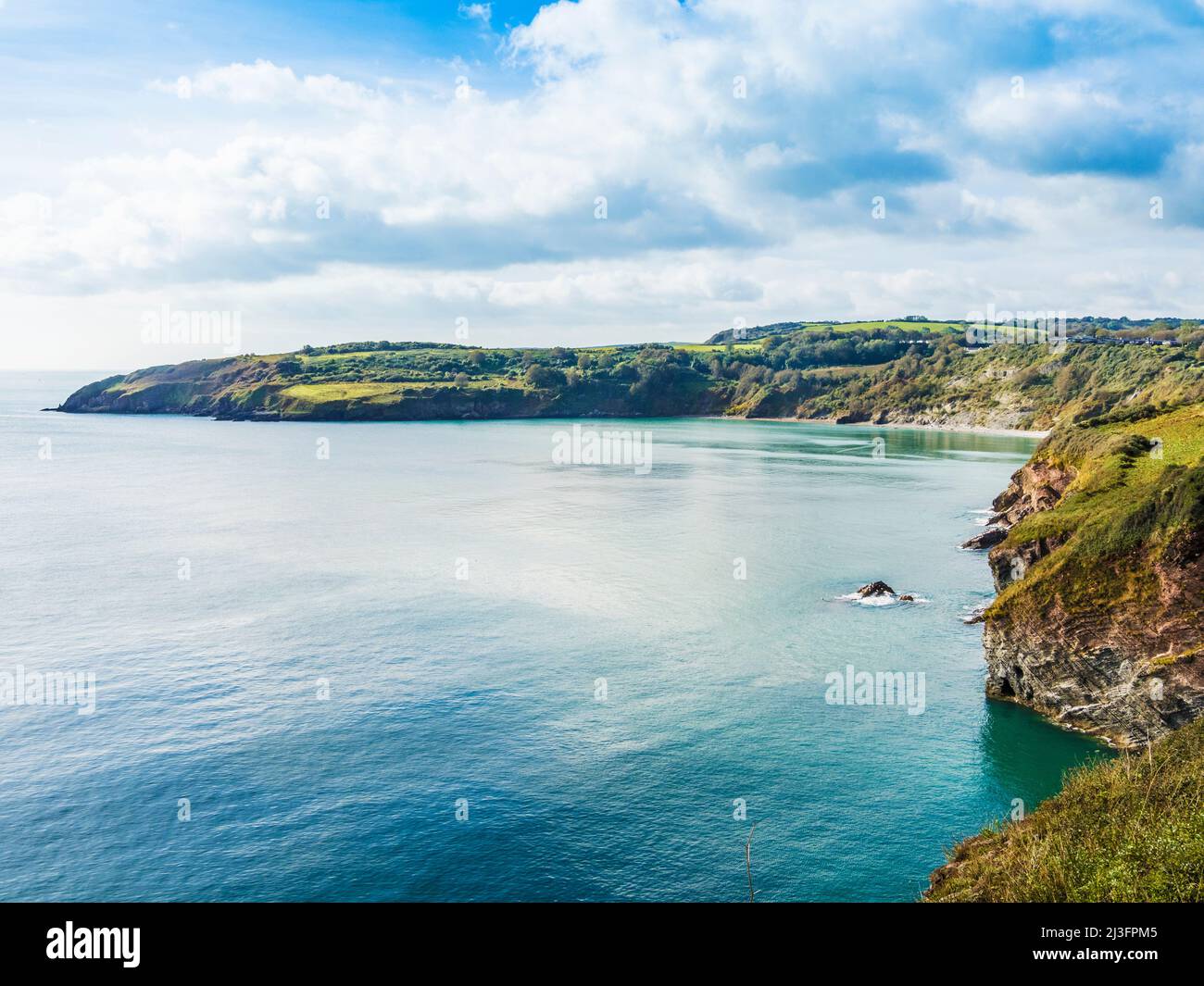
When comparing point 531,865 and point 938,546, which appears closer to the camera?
point 531,865

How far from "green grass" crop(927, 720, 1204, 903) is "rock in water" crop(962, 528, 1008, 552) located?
49.4 meters

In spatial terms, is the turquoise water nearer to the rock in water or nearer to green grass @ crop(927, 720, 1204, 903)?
the rock in water

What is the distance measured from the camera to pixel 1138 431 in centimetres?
6275

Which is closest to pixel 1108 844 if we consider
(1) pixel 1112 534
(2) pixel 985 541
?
(1) pixel 1112 534

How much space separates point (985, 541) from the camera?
73750 mm

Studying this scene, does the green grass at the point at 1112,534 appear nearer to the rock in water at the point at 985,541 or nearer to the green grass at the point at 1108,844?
the green grass at the point at 1108,844

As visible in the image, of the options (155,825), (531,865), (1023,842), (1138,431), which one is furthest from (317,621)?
(1138,431)

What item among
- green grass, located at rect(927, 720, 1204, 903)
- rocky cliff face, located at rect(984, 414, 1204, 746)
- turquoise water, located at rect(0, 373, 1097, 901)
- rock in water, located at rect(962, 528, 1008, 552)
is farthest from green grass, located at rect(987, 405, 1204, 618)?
rock in water, located at rect(962, 528, 1008, 552)

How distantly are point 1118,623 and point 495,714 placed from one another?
1019 inches

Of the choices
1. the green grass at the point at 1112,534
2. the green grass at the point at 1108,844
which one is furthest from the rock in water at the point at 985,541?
the green grass at the point at 1108,844
